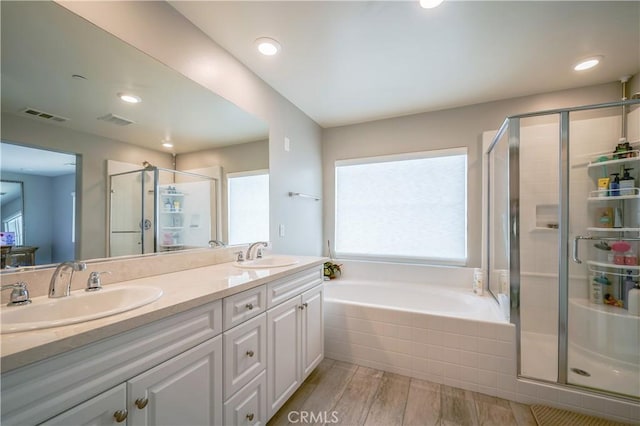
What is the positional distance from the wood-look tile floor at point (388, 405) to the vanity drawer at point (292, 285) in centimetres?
73

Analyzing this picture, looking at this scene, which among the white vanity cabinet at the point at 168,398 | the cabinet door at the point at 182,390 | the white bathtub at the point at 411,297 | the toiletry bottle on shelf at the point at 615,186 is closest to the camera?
the white vanity cabinet at the point at 168,398

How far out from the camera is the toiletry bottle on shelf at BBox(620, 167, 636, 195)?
204 centimetres

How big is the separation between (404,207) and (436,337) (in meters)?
1.47

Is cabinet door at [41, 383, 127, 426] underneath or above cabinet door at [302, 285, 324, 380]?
above

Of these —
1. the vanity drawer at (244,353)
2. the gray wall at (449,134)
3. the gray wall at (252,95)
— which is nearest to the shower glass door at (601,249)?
the gray wall at (449,134)

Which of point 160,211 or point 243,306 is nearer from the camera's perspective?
point 243,306

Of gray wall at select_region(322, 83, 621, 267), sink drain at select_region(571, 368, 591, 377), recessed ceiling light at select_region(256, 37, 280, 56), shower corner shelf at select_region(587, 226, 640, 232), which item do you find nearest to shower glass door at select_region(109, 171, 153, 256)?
recessed ceiling light at select_region(256, 37, 280, 56)

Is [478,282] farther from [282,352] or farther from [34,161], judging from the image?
[34,161]

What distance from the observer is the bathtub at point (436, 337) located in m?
1.80

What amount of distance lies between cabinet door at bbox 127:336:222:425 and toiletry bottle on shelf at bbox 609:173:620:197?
122 inches

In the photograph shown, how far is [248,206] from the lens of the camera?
6.93ft

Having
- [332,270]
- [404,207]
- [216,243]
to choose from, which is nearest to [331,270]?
[332,270]

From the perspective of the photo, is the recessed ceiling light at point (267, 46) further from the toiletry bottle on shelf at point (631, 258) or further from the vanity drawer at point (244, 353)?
the toiletry bottle on shelf at point (631, 258)

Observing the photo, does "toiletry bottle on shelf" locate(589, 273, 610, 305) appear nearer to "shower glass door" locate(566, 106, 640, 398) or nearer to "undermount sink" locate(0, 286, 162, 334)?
"shower glass door" locate(566, 106, 640, 398)
